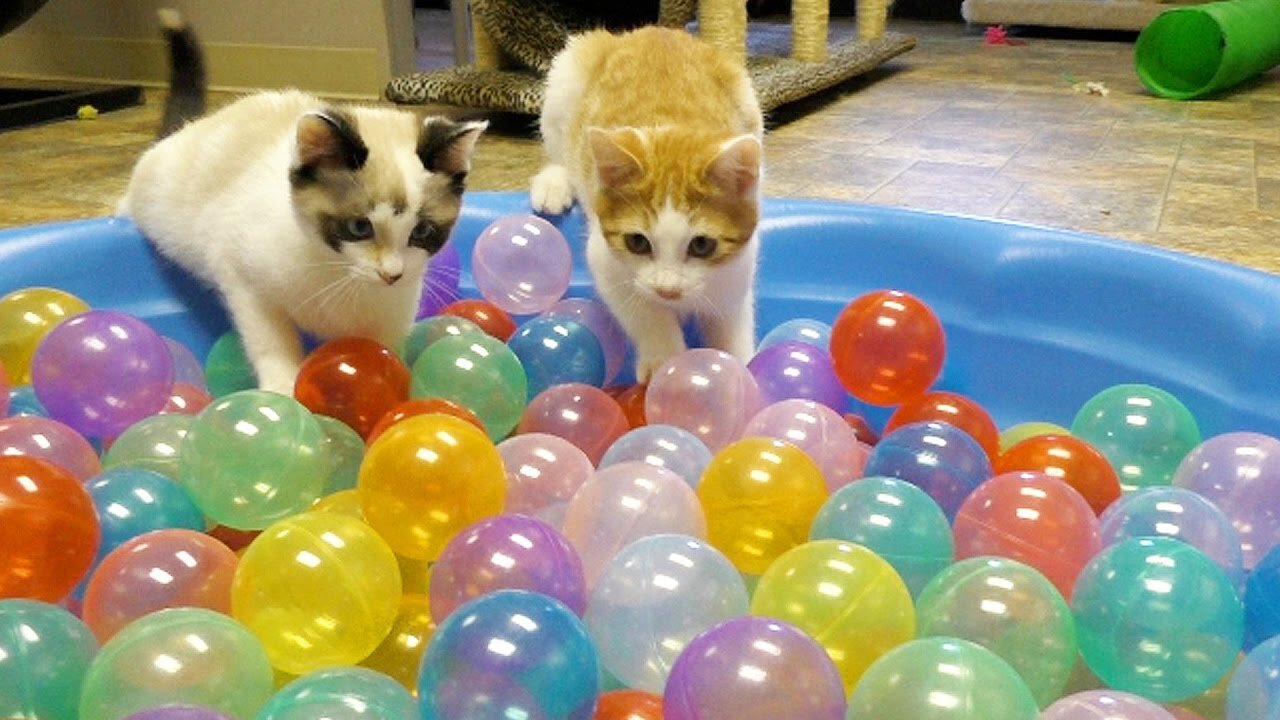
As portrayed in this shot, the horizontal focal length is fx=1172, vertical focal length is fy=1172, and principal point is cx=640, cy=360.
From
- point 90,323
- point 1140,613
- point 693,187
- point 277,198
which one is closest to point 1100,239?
point 693,187

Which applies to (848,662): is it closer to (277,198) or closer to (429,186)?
(429,186)

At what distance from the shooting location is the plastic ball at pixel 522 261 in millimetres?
1998

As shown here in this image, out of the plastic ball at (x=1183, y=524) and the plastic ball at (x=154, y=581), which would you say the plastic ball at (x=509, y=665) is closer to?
→ the plastic ball at (x=154, y=581)

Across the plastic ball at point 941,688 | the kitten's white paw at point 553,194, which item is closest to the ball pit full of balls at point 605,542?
the plastic ball at point 941,688

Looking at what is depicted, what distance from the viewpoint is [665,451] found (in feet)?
4.97

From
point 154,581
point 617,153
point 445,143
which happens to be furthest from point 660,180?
point 154,581

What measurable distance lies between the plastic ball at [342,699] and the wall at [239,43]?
370 cm

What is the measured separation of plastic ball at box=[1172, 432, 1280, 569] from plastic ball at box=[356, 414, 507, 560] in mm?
888

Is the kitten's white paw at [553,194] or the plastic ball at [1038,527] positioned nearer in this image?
the plastic ball at [1038,527]

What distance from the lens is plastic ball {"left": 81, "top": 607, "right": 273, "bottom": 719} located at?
40.6 inches

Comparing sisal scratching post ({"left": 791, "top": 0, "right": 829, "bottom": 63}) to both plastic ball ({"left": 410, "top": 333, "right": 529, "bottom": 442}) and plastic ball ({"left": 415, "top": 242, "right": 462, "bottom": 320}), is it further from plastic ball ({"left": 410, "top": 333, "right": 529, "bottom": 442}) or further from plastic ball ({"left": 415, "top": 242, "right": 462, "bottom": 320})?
plastic ball ({"left": 410, "top": 333, "right": 529, "bottom": 442})

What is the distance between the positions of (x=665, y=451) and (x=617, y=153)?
17.2 inches

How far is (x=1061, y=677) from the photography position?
1.15 m

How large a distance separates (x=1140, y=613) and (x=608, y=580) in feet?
1.70
